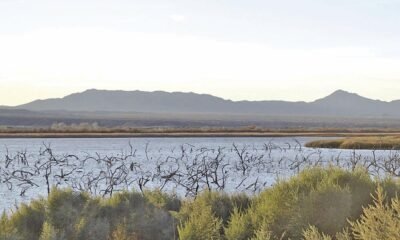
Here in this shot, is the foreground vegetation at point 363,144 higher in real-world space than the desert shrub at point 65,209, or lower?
lower

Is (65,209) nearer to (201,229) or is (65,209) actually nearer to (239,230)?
(201,229)

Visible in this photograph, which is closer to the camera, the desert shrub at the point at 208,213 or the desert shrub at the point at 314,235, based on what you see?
the desert shrub at the point at 314,235

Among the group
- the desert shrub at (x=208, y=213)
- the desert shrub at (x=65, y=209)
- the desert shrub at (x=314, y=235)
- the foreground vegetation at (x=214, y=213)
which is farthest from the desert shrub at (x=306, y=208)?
the desert shrub at (x=65, y=209)

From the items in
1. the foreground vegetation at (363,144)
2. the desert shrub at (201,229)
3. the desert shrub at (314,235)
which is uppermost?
the desert shrub at (314,235)

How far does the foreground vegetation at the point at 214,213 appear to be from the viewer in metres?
16.2

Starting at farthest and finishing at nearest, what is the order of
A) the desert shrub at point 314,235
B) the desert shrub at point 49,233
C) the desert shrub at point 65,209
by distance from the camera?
1. the desert shrub at point 65,209
2. the desert shrub at point 49,233
3. the desert shrub at point 314,235

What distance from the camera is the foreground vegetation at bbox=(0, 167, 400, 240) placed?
1620 cm

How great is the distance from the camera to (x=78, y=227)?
55.9 ft

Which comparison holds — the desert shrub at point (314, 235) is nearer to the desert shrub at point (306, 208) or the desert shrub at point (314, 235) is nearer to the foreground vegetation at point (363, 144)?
the desert shrub at point (306, 208)

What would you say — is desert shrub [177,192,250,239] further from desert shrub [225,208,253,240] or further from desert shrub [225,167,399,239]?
desert shrub [225,167,399,239]

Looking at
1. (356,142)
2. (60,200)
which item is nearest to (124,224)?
(60,200)

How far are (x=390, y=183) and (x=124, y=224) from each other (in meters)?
6.15

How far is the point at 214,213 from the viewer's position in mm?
17016

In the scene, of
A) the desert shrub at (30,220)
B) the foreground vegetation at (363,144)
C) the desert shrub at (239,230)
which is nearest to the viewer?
the desert shrub at (239,230)
